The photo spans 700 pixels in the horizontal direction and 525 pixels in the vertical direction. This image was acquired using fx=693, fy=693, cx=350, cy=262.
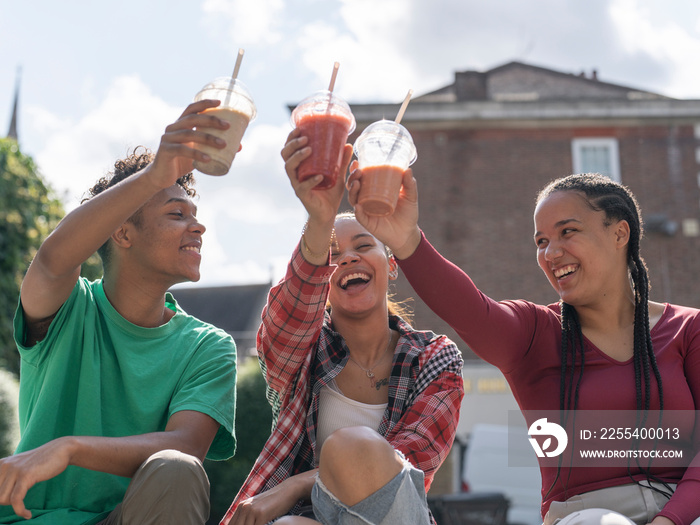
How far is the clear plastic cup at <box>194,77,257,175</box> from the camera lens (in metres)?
2.16

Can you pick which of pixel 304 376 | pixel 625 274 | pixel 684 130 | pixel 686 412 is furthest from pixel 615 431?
pixel 684 130

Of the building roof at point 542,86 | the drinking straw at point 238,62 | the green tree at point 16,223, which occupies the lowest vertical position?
the drinking straw at point 238,62

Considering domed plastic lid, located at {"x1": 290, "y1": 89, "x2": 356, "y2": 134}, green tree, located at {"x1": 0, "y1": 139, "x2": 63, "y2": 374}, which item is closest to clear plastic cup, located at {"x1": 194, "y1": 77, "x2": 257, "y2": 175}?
domed plastic lid, located at {"x1": 290, "y1": 89, "x2": 356, "y2": 134}

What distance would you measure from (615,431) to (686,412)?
0.84 feet

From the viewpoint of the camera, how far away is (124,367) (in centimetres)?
257

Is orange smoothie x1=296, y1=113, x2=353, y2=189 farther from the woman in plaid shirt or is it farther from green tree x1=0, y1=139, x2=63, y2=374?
green tree x1=0, y1=139, x2=63, y2=374

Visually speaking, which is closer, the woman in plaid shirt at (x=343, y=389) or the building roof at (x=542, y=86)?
the woman in plaid shirt at (x=343, y=389)

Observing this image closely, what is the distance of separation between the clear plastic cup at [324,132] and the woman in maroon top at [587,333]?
0.31 ft

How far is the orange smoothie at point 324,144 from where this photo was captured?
2.17m

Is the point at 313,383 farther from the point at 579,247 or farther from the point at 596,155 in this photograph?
the point at 596,155

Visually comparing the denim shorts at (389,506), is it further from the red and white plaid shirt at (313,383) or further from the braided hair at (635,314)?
the braided hair at (635,314)

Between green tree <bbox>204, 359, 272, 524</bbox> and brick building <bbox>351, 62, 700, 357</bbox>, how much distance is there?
6179 millimetres

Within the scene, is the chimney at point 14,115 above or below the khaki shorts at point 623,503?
above

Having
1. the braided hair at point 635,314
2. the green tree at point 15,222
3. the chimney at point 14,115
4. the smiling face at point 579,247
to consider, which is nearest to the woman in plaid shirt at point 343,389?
the braided hair at point 635,314
